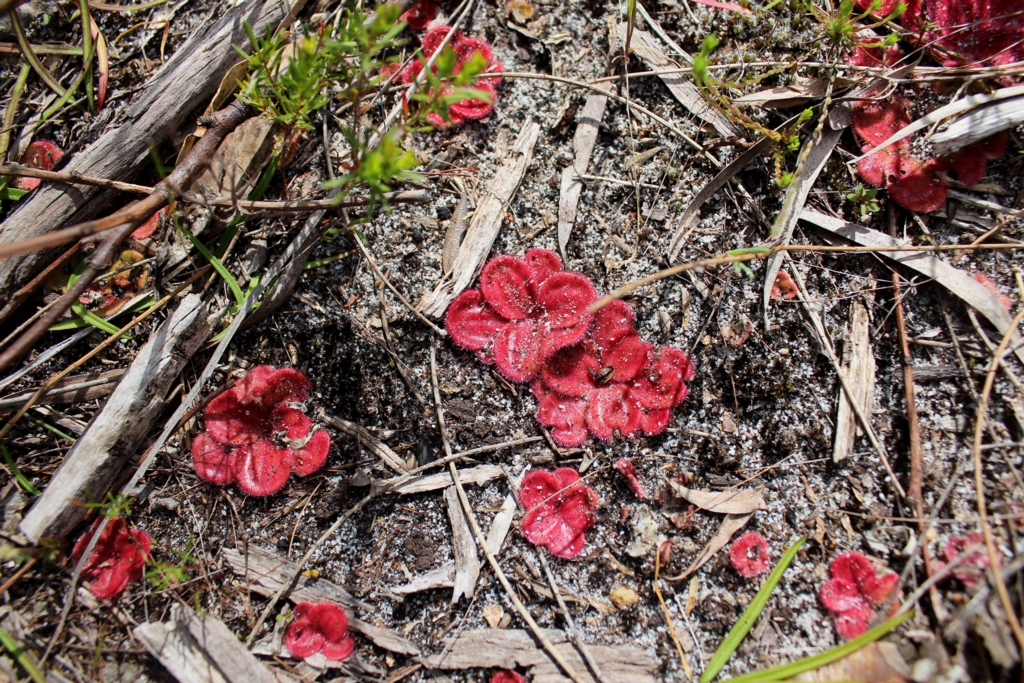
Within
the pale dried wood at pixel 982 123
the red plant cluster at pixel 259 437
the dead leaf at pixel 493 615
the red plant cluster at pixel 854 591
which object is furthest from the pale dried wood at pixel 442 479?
the pale dried wood at pixel 982 123

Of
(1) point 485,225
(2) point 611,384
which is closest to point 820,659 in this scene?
(2) point 611,384

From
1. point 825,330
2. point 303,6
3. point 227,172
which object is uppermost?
point 303,6

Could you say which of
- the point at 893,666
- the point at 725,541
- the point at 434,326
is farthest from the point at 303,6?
the point at 893,666

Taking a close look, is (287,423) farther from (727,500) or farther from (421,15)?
(421,15)

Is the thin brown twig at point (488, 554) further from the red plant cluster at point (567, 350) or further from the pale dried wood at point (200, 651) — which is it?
the pale dried wood at point (200, 651)

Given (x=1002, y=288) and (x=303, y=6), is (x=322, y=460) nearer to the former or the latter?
(x=303, y=6)
